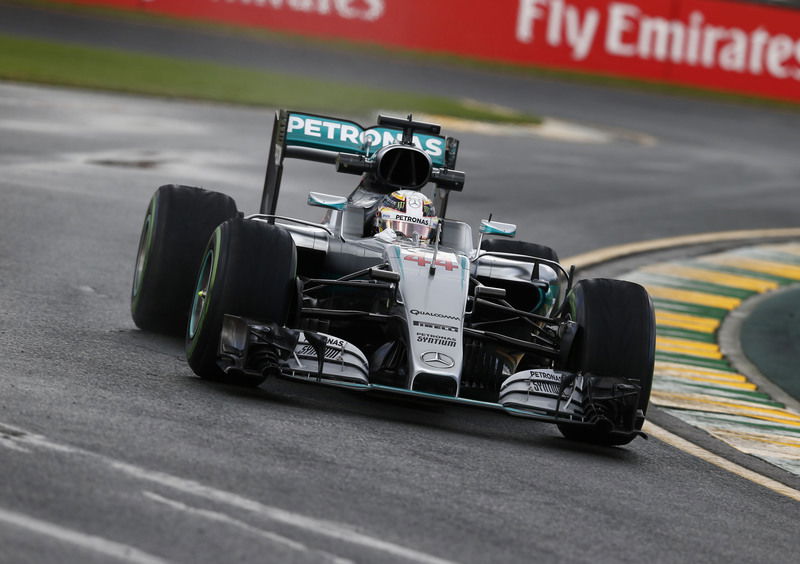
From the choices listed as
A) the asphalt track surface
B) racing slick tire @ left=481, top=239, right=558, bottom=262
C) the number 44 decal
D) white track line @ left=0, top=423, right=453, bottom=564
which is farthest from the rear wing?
white track line @ left=0, top=423, right=453, bottom=564

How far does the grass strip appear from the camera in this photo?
25062mm

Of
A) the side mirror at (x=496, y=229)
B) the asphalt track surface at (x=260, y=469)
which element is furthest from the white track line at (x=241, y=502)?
the side mirror at (x=496, y=229)

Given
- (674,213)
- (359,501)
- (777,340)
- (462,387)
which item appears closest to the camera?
(359,501)

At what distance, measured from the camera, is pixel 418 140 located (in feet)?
35.4

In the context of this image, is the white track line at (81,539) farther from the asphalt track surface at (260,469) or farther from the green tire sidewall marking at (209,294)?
the green tire sidewall marking at (209,294)

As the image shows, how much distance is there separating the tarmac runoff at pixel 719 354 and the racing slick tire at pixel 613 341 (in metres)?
1.10

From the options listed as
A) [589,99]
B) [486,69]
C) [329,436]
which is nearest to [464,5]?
[486,69]

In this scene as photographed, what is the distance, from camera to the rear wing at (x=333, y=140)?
10.6 metres

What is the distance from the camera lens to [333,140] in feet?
34.8

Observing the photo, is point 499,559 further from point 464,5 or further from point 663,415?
point 464,5

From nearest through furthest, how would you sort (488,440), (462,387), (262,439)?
(262,439) → (488,440) → (462,387)

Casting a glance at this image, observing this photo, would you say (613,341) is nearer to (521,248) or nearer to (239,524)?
(521,248)

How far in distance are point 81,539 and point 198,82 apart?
2293 cm

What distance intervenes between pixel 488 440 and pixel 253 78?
21740 millimetres
